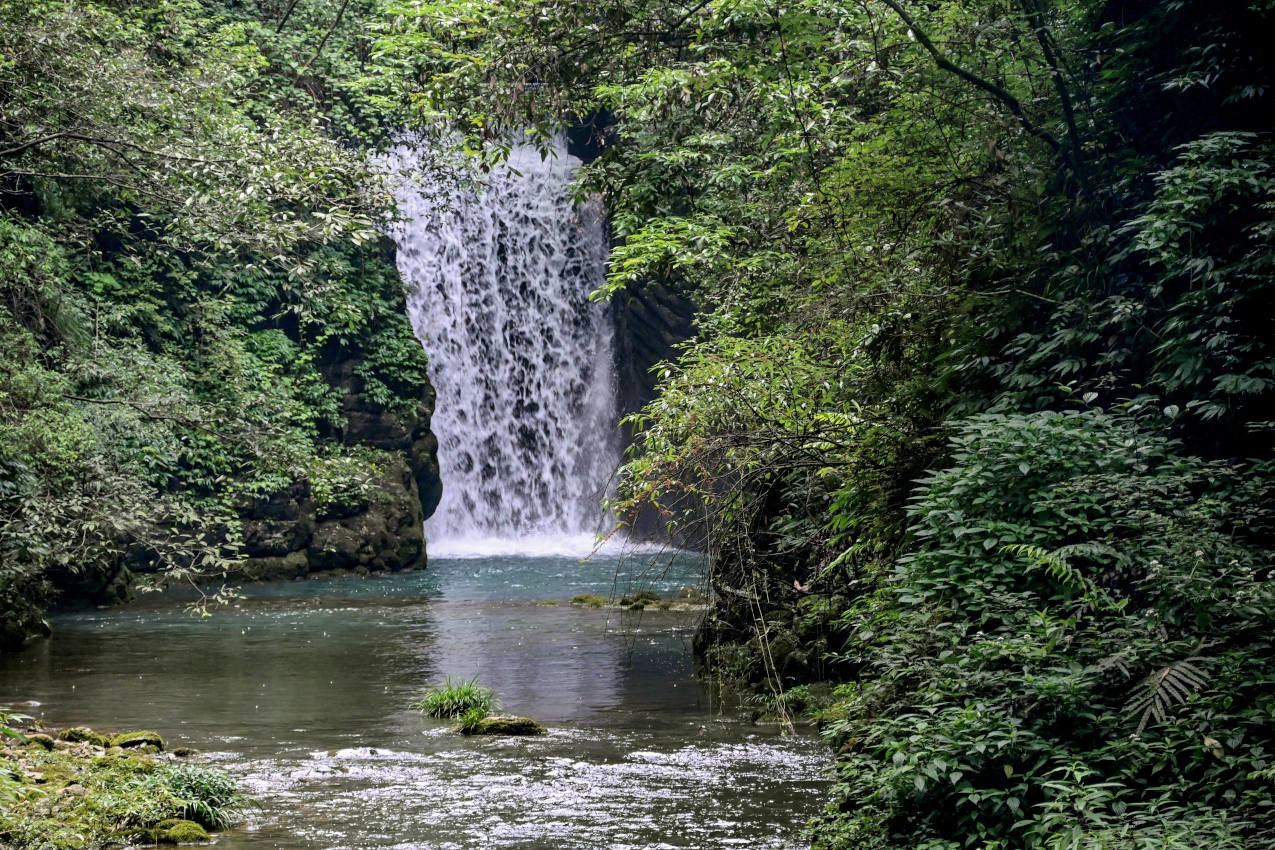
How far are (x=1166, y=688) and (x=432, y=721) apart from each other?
733 cm

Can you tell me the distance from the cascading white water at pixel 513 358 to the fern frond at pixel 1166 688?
23993mm

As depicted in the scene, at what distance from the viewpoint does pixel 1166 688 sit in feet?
17.8

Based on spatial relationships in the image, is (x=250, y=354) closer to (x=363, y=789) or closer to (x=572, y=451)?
(x=572, y=451)

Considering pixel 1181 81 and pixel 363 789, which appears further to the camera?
pixel 363 789

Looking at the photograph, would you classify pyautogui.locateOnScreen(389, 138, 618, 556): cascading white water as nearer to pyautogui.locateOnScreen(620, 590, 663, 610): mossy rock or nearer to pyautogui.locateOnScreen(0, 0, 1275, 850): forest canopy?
pyautogui.locateOnScreen(620, 590, 663, 610): mossy rock

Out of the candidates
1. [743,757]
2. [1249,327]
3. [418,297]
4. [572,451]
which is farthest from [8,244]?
[572,451]

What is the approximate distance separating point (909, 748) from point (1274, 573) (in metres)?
2.05

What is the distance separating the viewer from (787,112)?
1018 cm

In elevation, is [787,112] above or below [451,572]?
above

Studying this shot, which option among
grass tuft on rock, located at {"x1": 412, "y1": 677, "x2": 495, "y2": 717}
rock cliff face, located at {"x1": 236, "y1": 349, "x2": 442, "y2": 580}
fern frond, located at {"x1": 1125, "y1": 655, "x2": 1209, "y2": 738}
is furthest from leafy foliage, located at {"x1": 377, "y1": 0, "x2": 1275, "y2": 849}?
rock cliff face, located at {"x1": 236, "y1": 349, "x2": 442, "y2": 580}

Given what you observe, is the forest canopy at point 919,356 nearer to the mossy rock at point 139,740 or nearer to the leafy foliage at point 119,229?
the leafy foliage at point 119,229

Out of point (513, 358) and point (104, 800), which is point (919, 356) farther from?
point (513, 358)

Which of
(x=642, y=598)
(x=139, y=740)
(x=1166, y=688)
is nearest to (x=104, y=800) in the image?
(x=139, y=740)

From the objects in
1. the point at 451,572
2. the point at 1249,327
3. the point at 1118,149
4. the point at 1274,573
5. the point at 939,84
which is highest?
the point at 939,84
